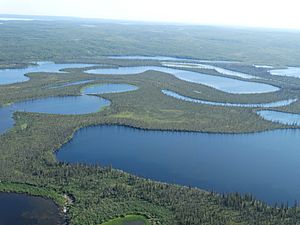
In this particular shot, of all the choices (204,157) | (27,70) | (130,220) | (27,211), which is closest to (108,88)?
(27,70)

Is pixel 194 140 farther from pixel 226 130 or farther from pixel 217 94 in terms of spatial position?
pixel 217 94

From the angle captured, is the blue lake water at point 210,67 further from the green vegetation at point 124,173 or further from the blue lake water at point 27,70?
the green vegetation at point 124,173

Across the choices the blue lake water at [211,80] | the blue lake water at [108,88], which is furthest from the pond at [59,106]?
the blue lake water at [211,80]

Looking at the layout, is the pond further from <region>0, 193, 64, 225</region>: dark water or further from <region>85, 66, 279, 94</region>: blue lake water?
<region>85, 66, 279, 94</region>: blue lake water

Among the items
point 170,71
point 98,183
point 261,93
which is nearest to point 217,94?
point 261,93

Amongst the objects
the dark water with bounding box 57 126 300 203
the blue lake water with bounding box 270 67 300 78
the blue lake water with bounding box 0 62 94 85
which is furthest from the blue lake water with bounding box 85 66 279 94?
the dark water with bounding box 57 126 300 203
